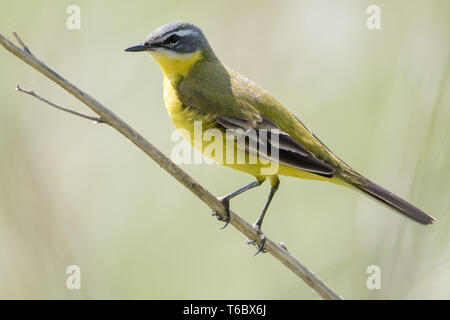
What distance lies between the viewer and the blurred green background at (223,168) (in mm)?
3730

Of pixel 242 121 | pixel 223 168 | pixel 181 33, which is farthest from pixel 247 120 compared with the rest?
pixel 223 168

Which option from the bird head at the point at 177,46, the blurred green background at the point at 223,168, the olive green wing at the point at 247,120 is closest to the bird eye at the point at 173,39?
the bird head at the point at 177,46

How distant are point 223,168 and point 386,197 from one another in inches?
58.0

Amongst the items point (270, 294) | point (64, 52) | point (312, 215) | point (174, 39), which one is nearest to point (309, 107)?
point (312, 215)

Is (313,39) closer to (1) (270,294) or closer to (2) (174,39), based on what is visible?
(2) (174,39)

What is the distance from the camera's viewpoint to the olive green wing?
141 inches

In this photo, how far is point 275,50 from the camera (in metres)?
4.52

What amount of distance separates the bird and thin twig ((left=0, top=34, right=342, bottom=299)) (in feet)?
0.48

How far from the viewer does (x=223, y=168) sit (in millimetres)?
4676

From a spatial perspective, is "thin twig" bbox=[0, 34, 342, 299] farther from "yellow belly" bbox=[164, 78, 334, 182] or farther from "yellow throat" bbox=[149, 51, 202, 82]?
"yellow throat" bbox=[149, 51, 202, 82]

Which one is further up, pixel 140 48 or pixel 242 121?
pixel 140 48

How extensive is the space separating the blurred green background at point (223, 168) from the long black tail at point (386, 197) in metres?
0.06

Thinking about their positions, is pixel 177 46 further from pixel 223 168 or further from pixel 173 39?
pixel 223 168

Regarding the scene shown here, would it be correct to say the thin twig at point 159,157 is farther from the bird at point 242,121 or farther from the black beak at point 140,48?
the black beak at point 140,48
